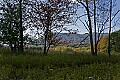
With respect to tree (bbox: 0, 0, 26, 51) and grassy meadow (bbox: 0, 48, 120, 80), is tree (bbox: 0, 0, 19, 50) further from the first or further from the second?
grassy meadow (bbox: 0, 48, 120, 80)

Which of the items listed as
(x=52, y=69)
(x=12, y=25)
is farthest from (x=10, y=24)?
(x=52, y=69)

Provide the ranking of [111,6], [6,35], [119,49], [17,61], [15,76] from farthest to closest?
[119,49], [111,6], [6,35], [17,61], [15,76]

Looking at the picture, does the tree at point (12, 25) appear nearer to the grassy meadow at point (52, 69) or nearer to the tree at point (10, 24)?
the tree at point (10, 24)

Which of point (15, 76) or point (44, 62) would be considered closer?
point (15, 76)

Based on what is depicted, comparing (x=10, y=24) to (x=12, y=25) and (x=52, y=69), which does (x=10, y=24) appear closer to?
(x=12, y=25)

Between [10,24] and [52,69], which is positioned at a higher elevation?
[10,24]

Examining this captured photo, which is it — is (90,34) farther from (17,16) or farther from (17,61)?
(17,61)

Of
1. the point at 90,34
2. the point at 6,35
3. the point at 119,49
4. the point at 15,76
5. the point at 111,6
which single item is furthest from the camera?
the point at 119,49

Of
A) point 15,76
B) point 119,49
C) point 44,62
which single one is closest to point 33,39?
point 44,62

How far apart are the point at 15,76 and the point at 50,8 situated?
11.3 meters

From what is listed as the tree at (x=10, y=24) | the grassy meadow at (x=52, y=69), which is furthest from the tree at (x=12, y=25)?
the grassy meadow at (x=52, y=69)

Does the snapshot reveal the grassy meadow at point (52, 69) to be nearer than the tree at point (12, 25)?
Yes

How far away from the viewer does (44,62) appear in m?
10.6

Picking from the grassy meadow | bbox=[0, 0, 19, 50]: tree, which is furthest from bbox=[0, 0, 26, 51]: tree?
the grassy meadow
